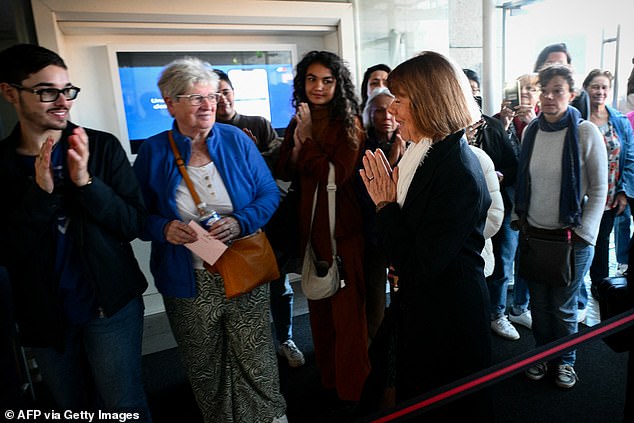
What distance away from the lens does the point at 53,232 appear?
1.54m

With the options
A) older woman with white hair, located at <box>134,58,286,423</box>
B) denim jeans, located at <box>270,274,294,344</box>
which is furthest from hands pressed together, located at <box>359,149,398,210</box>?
denim jeans, located at <box>270,274,294,344</box>

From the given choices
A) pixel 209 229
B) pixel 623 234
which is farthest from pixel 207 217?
pixel 623 234

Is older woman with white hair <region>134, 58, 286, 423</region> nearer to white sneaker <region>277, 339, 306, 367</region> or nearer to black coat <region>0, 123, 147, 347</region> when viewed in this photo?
black coat <region>0, 123, 147, 347</region>

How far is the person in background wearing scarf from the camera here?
217 centimetres

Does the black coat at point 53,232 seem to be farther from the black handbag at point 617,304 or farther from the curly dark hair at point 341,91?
the black handbag at point 617,304

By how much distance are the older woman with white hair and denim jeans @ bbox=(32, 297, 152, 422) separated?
23cm

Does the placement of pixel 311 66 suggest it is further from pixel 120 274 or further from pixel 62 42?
pixel 62 42

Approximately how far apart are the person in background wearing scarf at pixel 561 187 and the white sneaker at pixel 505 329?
48 cm

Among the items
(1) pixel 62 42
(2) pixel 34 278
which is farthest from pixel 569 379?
(1) pixel 62 42

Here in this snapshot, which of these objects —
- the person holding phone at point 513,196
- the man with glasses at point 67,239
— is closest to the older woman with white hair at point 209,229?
the man with glasses at point 67,239

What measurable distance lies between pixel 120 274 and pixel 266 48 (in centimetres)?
250

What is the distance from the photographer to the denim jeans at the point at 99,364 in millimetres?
1618

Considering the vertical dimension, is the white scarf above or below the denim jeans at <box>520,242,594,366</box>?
above

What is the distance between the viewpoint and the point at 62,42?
2.97 metres
